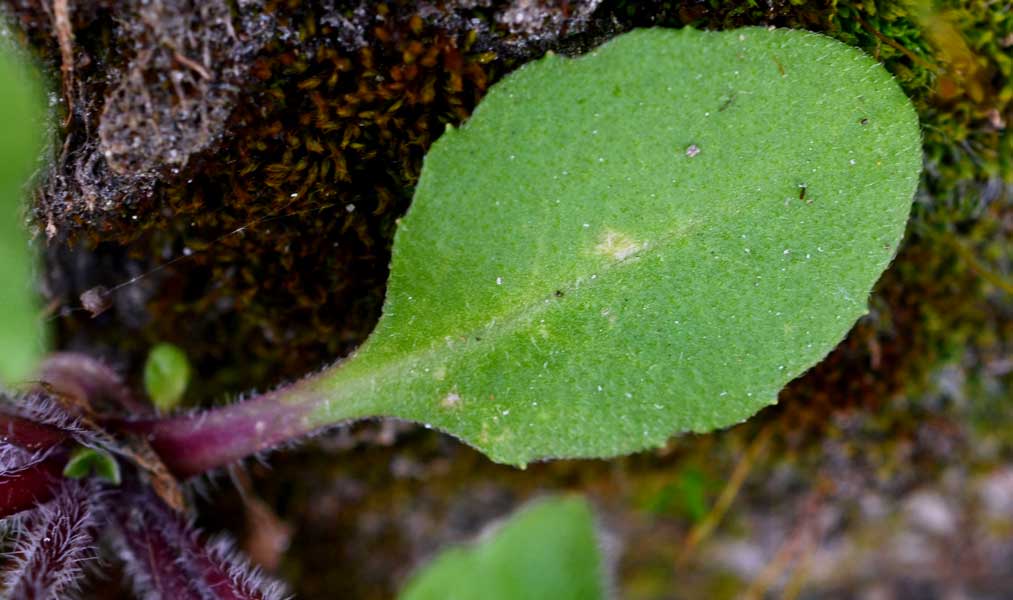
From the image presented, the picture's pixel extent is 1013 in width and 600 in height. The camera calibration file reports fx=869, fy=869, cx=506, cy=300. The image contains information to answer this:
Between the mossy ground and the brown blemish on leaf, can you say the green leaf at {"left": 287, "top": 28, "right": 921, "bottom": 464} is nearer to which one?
the brown blemish on leaf

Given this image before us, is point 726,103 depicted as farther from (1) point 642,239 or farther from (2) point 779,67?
(1) point 642,239

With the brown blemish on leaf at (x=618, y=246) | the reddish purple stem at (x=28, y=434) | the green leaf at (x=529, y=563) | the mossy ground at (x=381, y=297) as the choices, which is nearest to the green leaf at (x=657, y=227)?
the brown blemish on leaf at (x=618, y=246)

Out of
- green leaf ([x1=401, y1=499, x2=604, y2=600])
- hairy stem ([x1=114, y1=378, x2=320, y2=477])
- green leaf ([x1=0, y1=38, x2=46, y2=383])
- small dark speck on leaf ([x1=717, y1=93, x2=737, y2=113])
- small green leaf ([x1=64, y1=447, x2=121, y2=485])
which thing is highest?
green leaf ([x1=0, y1=38, x2=46, y2=383])

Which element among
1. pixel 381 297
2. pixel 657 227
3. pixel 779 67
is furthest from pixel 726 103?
pixel 381 297

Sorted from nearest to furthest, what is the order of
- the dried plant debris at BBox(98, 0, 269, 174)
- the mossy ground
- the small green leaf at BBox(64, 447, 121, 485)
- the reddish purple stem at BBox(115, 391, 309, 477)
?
1. the dried plant debris at BBox(98, 0, 269, 174)
2. the mossy ground
3. the small green leaf at BBox(64, 447, 121, 485)
4. the reddish purple stem at BBox(115, 391, 309, 477)

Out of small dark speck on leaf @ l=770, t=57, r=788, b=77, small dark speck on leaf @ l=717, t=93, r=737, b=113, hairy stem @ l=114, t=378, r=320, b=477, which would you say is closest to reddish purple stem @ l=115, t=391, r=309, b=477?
hairy stem @ l=114, t=378, r=320, b=477

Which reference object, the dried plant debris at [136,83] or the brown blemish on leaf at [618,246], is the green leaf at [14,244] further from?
the brown blemish on leaf at [618,246]

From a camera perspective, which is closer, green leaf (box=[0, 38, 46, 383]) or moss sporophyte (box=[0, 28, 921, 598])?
green leaf (box=[0, 38, 46, 383])
